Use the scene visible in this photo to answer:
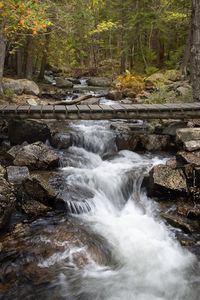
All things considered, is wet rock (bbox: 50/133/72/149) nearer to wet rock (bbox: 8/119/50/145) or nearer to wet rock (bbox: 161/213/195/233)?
wet rock (bbox: 8/119/50/145)

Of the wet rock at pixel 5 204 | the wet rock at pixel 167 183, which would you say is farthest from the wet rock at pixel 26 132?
the wet rock at pixel 167 183

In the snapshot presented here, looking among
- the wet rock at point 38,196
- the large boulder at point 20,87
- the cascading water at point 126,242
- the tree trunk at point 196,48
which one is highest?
the tree trunk at point 196,48

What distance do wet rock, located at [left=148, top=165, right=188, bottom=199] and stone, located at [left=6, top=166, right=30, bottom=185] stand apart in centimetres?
328

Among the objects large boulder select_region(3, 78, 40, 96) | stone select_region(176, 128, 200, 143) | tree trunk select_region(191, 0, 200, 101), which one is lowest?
stone select_region(176, 128, 200, 143)

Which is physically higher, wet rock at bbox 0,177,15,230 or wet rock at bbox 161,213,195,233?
wet rock at bbox 0,177,15,230

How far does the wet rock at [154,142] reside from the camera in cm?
1136

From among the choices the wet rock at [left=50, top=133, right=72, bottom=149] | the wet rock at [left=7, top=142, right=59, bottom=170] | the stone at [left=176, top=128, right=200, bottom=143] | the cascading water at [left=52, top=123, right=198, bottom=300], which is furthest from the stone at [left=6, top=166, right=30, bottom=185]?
the stone at [left=176, top=128, right=200, bottom=143]

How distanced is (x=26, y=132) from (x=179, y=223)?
20.7 feet

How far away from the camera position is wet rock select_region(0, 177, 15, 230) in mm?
6516

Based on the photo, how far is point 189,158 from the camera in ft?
28.4

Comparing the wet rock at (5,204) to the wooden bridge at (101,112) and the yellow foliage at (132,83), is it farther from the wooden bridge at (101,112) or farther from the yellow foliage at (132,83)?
the yellow foliage at (132,83)

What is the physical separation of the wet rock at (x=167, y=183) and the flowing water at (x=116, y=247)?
1.15 feet

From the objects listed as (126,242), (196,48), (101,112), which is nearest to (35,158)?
(101,112)

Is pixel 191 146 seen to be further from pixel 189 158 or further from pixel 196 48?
pixel 196 48
